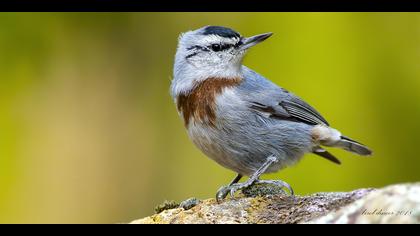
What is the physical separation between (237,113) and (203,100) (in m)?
0.29

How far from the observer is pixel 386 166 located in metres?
6.79

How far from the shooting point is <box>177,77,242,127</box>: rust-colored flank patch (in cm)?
502

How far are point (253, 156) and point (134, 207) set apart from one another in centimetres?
321

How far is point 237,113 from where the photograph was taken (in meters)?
5.04

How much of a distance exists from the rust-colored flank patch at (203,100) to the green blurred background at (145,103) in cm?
186

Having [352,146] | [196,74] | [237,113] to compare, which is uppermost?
[196,74]

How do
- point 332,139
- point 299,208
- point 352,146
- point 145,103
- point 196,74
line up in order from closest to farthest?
point 299,208 → point 196,74 → point 332,139 → point 352,146 → point 145,103

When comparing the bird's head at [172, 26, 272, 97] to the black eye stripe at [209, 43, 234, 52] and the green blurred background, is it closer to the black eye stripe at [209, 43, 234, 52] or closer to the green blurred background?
the black eye stripe at [209, 43, 234, 52]

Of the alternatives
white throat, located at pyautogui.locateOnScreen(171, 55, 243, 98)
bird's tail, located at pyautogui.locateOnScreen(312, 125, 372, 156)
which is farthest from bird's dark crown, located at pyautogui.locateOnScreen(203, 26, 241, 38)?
bird's tail, located at pyautogui.locateOnScreen(312, 125, 372, 156)

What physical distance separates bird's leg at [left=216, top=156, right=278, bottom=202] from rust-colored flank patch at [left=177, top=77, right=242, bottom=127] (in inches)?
19.5

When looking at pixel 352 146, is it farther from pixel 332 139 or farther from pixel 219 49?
pixel 219 49

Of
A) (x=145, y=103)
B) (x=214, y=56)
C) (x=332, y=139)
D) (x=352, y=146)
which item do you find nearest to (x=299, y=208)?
(x=332, y=139)
